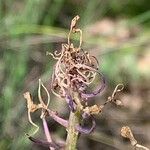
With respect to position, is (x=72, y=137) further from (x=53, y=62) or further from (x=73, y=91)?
(x=53, y=62)

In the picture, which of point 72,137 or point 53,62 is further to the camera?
point 53,62

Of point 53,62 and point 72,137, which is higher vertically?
point 53,62

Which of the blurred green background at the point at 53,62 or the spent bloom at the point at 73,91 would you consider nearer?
the spent bloom at the point at 73,91

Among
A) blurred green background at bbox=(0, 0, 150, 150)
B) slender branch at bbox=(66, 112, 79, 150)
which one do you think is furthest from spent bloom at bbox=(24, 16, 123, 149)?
blurred green background at bbox=(0, 0, 150, 150)

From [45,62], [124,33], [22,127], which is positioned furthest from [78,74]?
[124,33]

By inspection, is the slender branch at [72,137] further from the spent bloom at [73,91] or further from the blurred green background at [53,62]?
the blurred green background at [53,62]

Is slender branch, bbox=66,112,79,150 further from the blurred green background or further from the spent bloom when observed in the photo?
the blurred green background

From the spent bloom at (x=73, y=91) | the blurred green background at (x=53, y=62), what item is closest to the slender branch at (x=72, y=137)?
the spent bloom at (x=73, y=91)

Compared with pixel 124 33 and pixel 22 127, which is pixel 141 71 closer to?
pixel 124 33

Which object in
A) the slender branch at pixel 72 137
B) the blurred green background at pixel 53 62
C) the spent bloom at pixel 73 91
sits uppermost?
the blurred green background at pixel 53 62

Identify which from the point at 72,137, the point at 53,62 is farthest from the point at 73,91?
the point at 53,62
